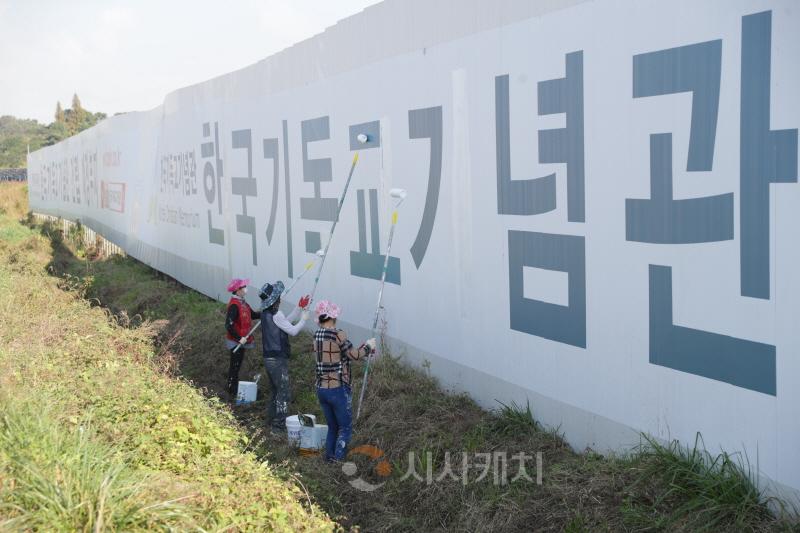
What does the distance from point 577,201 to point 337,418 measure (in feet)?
9.77

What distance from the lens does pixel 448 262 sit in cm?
947

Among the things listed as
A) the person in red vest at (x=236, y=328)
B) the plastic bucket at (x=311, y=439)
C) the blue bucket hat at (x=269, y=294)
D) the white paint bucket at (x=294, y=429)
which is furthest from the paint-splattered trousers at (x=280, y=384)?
the person in red vest at (x=236, y=328)

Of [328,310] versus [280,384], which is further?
[280,384]

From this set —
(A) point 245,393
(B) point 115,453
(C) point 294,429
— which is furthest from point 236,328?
(B) point 115,453

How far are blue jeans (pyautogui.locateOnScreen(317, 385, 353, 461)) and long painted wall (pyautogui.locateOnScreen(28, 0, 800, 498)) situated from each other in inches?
60.0

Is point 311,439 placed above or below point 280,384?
below

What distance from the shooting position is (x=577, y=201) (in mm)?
7496

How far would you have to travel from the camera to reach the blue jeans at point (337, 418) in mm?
8148

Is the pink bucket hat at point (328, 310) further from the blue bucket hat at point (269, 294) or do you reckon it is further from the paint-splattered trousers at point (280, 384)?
the paint-splattered trousers at point (280, 384)

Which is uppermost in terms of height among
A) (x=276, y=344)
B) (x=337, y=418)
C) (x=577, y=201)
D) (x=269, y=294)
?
(x=577, y=201)

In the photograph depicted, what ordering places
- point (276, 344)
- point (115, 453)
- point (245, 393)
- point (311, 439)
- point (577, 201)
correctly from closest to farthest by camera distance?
1. point (115, 453)
2. point (577, 201)
3. point (311, 439)
4. point (276, 344)
5. point (245, 393)

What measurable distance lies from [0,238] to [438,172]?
21.8 metres

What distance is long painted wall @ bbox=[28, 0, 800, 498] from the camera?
230 inches

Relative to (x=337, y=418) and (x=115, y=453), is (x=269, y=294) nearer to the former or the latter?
(x=337, y=418)
